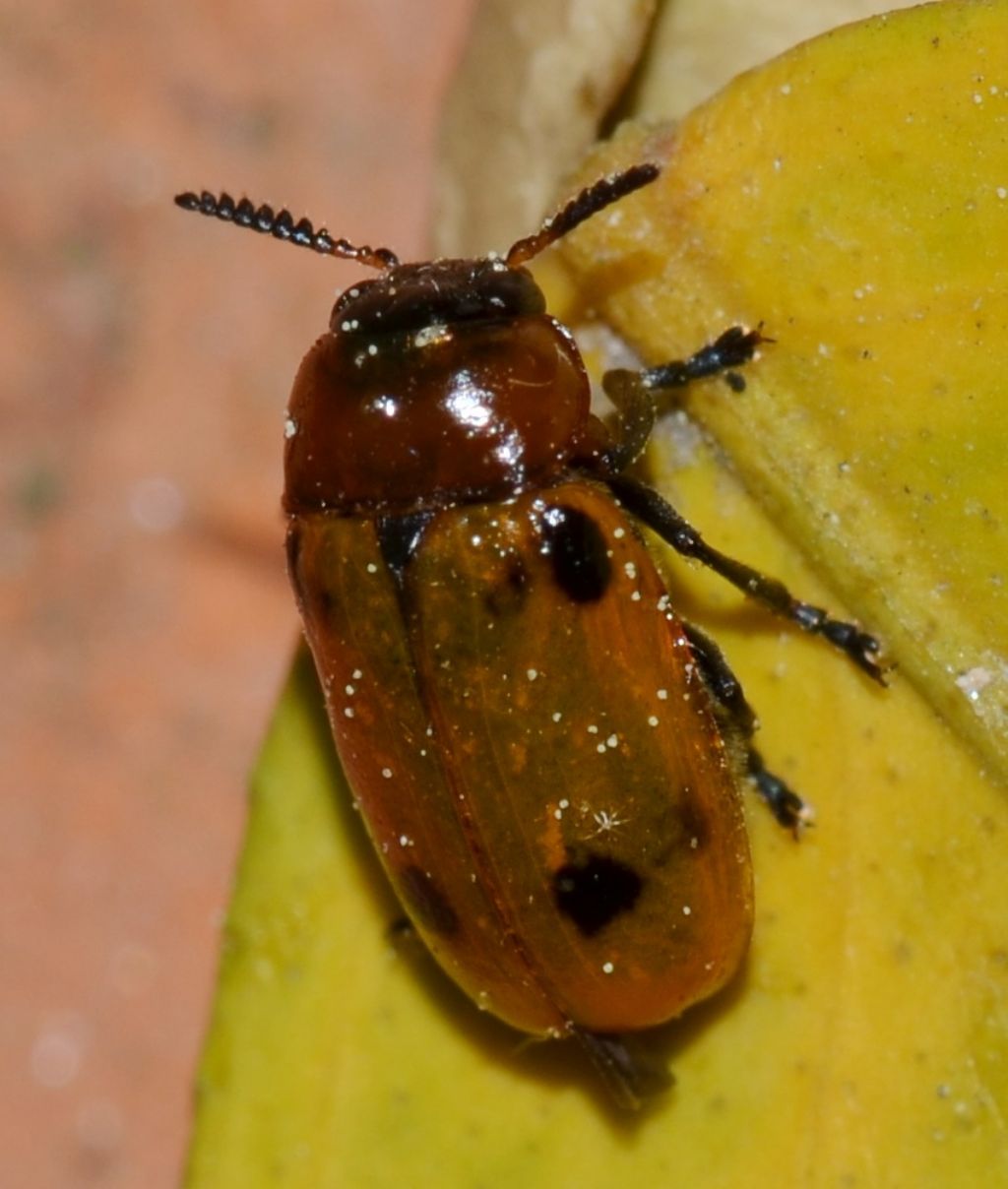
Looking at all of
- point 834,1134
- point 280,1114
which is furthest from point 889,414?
point 280,1114

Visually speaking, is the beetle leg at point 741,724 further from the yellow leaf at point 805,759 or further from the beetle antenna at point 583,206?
the beetle antenna at point 583,206

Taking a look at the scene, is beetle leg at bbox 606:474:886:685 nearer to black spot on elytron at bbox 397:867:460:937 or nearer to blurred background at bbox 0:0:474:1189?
black spot on elytron at bbox 397:867:460:937

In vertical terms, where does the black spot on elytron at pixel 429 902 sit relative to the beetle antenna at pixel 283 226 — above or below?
below

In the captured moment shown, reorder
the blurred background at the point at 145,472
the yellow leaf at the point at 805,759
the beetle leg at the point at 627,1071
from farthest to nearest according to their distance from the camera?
the blurred background at the point at 145,472
the beetle leg at the point at 627,1071
the yellow leaf at the point at 805,759

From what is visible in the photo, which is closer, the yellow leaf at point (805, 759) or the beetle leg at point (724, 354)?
the yellow leaf at point (805, 759)

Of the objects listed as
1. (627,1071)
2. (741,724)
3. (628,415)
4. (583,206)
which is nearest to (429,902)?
(627,1071)

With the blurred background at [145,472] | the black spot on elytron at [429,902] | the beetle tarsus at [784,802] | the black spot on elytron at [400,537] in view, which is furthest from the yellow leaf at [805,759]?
the blurred background at [145,472]
